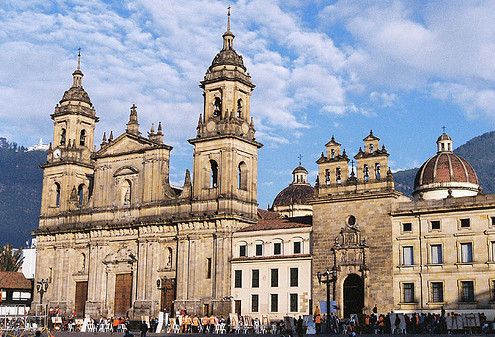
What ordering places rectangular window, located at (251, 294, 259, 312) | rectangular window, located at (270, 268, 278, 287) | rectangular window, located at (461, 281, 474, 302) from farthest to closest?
rectangular window, located at (251, 294, 259, 312) < rectangular window, located at (270, 268, 278, 287) < rectangular window, located at (461, 281, 474, 302)

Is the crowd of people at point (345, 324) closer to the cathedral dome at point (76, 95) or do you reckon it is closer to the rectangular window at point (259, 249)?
the rectangular window at point (259, 249)

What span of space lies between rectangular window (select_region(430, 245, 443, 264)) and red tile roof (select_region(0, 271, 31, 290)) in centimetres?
4934

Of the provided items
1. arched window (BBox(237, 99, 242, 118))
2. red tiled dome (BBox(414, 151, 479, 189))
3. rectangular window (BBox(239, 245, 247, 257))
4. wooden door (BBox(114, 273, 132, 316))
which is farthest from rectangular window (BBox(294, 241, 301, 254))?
wooden door (BBox(114, 273, 132, 316))

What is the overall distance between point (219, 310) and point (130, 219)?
14983 millimetres

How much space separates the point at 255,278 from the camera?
2484 inches

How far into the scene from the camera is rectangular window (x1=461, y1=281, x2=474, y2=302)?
172 ft

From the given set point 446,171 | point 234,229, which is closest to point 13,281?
point 234,229

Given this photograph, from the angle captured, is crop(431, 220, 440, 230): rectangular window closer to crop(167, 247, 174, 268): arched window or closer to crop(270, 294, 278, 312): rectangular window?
crop(270, 294, 278, 312): rectangular window

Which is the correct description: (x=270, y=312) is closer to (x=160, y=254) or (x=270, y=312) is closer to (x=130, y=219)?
(x=160, y=254)

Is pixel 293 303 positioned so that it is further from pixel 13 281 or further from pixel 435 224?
pixel 13 281

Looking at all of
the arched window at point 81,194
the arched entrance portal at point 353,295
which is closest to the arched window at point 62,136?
the arched window at point 81,194

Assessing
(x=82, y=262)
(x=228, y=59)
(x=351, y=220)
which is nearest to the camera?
(x=351, y=220)

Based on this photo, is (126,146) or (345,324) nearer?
(345,324)

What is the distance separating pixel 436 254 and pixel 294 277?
12533 mm
